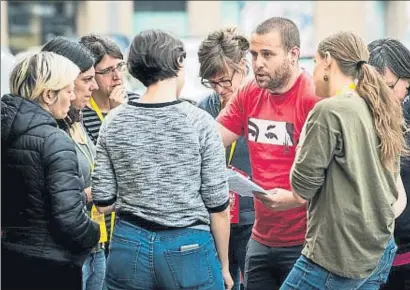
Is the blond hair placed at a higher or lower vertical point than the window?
higher

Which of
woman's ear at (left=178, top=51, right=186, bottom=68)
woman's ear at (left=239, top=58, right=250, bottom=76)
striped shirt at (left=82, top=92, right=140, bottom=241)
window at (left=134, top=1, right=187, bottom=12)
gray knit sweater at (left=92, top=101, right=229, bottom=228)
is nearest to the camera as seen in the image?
gray knit sweater at (left=92, top=101, right=229, bottom=228)

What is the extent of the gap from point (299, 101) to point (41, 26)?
26.4 metres

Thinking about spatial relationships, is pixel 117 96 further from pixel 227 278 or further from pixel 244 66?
pixel 227 278

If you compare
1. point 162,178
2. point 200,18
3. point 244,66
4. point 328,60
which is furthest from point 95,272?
point 200,18

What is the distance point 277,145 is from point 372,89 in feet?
2.68

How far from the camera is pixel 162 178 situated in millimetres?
3879

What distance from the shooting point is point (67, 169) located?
4.11 metres

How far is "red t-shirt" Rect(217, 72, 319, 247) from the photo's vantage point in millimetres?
4672

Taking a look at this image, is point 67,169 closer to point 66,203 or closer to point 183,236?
point 66,203

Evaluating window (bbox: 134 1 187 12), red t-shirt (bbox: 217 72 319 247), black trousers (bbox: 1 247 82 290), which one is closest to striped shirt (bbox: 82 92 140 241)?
red t-shirt (bbox: 217 72 319 247)

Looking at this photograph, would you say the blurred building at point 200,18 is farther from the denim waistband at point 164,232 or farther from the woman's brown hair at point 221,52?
the denim waistband at point 164,232

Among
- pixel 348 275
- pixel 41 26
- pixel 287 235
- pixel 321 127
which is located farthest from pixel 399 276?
pixel 41 26

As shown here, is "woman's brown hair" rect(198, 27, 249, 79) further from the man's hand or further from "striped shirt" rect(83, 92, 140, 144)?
the man's hand

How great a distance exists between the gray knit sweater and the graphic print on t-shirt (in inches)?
29.9
